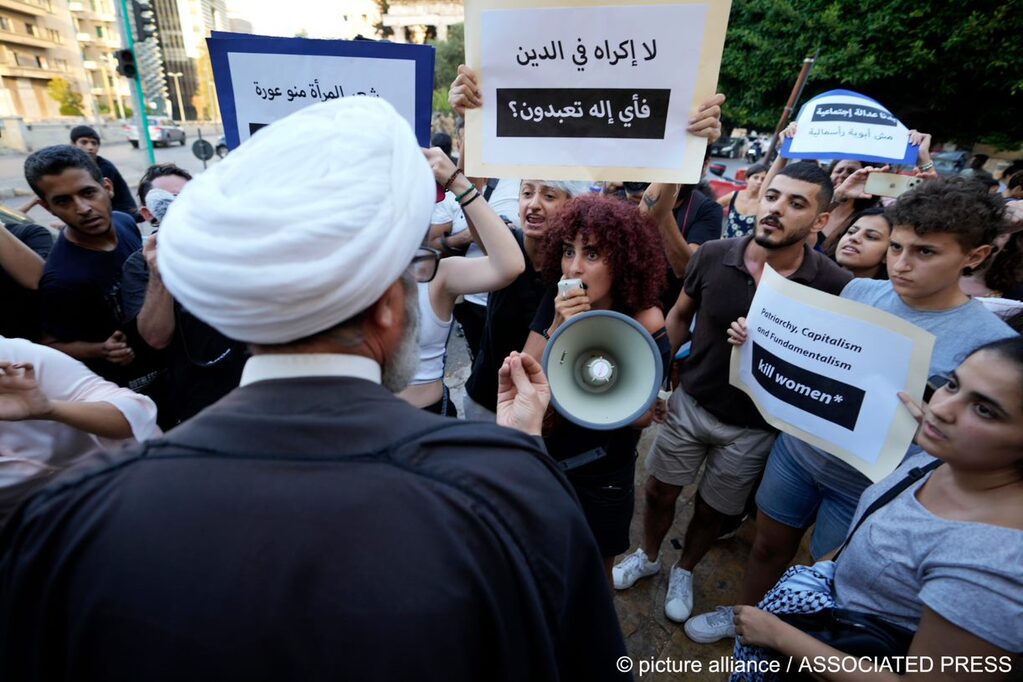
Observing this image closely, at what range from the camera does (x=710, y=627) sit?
2539mm

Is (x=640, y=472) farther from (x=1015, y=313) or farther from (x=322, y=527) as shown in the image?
(x=322, y=527)

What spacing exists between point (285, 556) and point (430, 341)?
5.53 ft

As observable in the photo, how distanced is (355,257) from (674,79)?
1.64m

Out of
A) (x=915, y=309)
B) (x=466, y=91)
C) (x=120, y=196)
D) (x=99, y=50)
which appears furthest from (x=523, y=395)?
(x=99, y=50)

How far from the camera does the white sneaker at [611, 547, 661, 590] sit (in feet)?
9.18

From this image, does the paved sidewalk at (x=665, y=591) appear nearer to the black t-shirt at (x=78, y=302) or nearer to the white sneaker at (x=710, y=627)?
the white sneaker at (x=710, y=627)

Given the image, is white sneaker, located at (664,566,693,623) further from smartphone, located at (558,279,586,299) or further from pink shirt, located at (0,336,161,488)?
pink shirt, located at (0,336,161,488)

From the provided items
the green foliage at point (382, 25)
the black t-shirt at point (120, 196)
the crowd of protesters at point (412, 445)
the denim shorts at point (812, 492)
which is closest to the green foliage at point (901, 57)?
the crowd of protesters at point (412, 445)

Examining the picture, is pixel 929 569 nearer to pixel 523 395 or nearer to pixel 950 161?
pixel 523 395

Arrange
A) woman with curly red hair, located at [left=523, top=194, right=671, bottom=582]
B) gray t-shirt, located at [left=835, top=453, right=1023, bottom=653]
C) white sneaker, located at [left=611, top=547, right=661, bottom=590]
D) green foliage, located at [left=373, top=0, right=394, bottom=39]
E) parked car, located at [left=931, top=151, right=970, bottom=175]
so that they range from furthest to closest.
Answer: green foliage, located at [left=373, top=0, right=394, bottom=39] < parked car, located at [left=931, top=151, right=970, bottom=175] < white sneaker, located at [left=611, top=547, right=661, bottom=590] < woman with curly red hair, located at [left=523, top=194, right=671, bottom=582] < gray t-shirt, located at [left=835, top=453, right=1023, bottom=653]

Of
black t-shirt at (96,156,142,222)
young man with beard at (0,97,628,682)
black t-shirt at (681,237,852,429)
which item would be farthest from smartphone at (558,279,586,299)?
black t-shirt at (96,156,142,222)

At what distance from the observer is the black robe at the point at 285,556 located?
672 mm

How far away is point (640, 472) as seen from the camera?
3.76 metres

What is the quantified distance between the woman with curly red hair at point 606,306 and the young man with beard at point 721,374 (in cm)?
38
